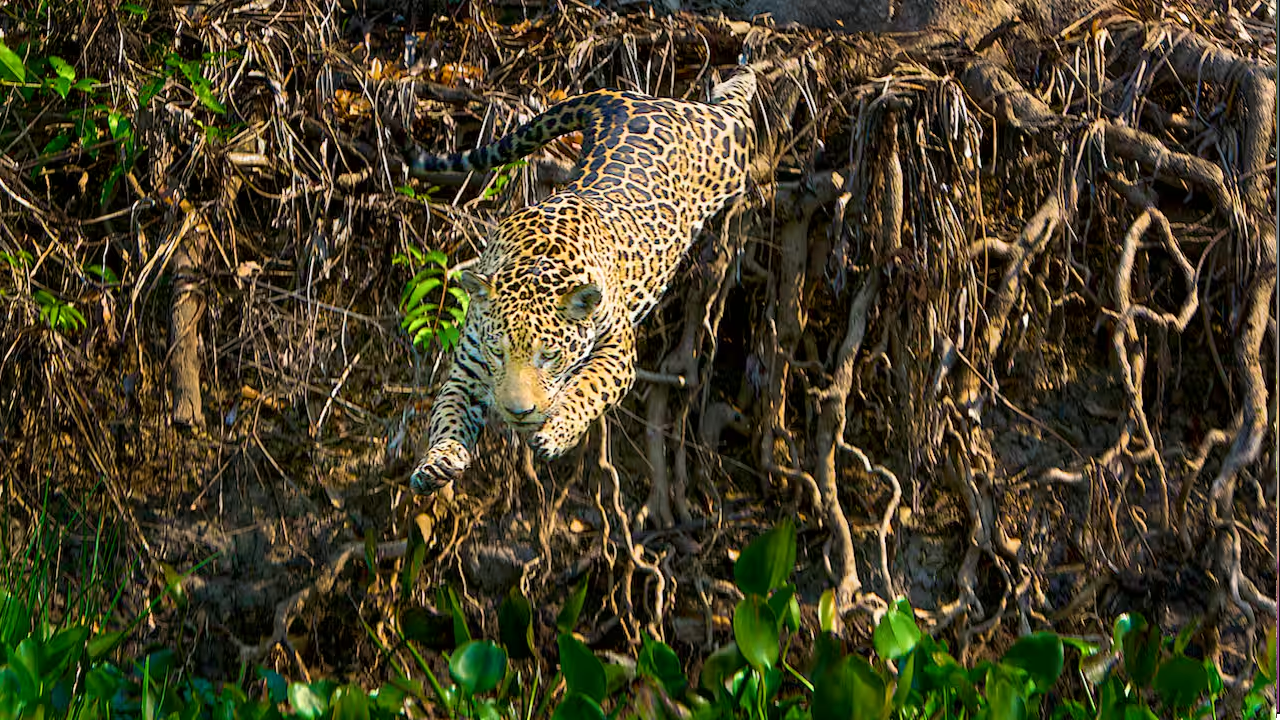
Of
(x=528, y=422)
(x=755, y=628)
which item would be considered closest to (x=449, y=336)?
(x=528, y=422)

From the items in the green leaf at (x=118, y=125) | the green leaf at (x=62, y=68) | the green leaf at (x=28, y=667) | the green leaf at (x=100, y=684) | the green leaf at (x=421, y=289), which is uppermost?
the green leaf at (x=62, y=68)

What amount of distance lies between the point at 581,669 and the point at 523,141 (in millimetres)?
1033

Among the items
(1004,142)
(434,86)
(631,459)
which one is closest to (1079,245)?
(1004,142)

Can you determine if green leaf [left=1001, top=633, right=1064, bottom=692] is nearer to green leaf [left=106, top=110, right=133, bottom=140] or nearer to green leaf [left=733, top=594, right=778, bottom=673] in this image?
green leaf [left=733, top=594, right=778, bottom=673]

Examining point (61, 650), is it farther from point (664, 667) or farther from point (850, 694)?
point (850, 694)

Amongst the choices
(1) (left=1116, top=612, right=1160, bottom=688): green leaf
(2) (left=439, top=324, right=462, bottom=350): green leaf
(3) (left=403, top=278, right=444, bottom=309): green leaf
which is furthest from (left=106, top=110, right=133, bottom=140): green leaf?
(1) (left=1116, top=612, right=1160, bottom=688): green leaf

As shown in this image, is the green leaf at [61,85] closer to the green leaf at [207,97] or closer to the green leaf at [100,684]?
the green leaf at [207,97]

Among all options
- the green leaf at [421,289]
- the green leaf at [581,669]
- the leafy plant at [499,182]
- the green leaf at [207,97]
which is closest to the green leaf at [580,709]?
the green leaf at [581,669]

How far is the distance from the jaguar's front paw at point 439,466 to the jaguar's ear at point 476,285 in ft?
0.87

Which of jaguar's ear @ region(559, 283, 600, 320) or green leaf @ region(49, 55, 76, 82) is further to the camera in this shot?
green leaf @ region(49, 55, 76, 82)

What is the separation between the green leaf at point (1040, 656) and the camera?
6.62 ft

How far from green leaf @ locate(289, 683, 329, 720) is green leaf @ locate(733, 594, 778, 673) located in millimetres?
673

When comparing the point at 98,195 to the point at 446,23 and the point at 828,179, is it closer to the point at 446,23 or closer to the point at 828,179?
the point at 446,23

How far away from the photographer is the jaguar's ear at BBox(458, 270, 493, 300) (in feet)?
6.81
